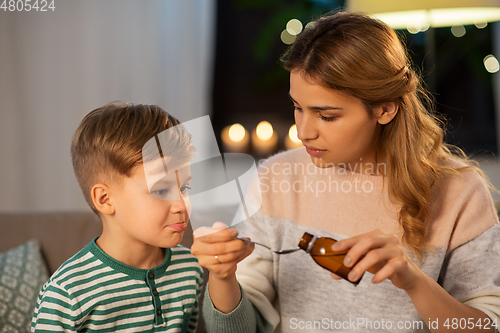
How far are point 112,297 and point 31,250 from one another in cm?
60

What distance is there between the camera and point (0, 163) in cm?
240

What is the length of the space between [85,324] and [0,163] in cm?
181

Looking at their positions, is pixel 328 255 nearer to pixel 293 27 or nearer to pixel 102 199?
pixel 102 199

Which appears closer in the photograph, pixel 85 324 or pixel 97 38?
pixel 85 324

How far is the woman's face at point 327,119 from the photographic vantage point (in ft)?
3.12

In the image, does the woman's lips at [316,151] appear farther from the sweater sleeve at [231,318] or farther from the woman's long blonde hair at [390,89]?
the sweater sleeve at [231,318]

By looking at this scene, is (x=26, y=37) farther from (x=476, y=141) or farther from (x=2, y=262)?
(x=476, y=141)

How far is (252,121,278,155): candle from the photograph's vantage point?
2.88 metres

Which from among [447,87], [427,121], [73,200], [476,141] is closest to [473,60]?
[447,87]

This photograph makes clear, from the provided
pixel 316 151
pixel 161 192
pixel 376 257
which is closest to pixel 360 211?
pixel 316 151

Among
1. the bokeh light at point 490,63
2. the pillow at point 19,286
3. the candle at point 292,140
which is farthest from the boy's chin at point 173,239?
the bokeh light at point 490,63

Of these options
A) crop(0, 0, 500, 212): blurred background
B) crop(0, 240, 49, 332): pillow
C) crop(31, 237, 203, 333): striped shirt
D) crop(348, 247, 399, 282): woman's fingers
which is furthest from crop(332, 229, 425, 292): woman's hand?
crop(0, 0, 500, 212): blurred background

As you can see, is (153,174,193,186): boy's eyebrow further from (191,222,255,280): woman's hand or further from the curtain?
the curtain

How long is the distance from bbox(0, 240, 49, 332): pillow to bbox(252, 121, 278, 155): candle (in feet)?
5.58
